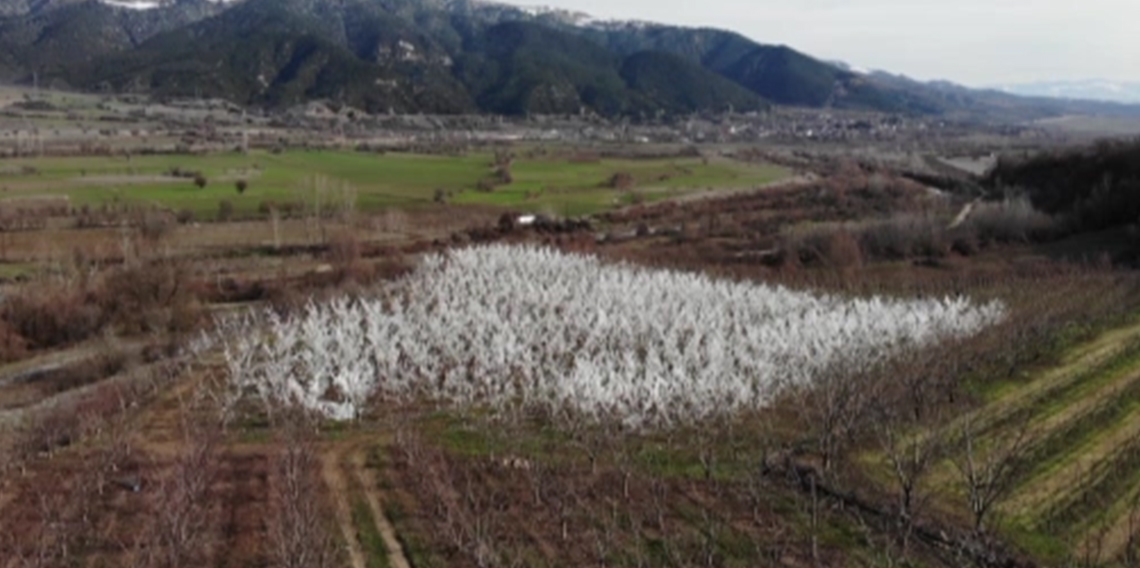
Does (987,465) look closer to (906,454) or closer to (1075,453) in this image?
(906,454)

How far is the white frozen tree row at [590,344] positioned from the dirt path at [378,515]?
10.3 feet

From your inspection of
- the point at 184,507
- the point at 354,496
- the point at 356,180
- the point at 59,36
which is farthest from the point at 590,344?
the point at 59,36

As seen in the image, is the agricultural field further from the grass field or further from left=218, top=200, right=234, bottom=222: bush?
left=218, top=200, right=234, bottom=222: bush

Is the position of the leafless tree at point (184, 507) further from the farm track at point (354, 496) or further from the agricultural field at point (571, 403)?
the farm track at point (354, 496)

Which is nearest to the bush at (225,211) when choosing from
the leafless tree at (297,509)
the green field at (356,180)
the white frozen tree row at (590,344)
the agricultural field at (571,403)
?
the green field at (356,180)

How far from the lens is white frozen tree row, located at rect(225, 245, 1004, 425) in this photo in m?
22.5

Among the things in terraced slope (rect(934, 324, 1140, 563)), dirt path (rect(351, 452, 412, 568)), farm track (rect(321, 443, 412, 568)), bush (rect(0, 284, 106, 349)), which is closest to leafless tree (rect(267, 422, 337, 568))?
farm track (rect(321, 443, 412, 568))

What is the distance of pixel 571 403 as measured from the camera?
71.3 ft

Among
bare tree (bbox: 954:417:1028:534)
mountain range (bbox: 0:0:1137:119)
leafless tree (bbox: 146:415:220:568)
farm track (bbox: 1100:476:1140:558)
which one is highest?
mountain range (bbox: 0:0:1137:119)

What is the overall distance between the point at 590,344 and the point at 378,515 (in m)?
11.8

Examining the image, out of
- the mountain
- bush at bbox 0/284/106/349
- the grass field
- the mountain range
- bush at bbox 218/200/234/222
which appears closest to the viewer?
the grass field

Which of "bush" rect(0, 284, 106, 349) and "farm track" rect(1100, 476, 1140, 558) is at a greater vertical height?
"farm track" rect(1100, 476, 1140, 558)

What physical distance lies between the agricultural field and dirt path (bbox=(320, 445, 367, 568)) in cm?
9

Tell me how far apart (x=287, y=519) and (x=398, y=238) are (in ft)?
127
